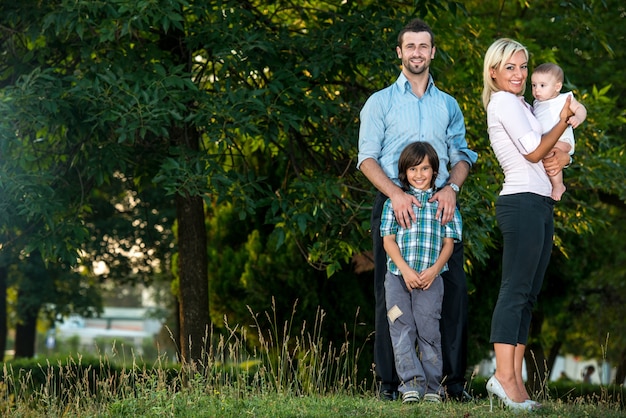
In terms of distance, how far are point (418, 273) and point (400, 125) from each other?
0.91 metres

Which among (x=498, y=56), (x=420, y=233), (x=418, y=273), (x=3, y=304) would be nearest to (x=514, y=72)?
(x=498, y=56)

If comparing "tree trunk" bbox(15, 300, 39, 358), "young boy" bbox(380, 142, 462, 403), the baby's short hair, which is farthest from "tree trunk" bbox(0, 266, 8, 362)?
the baby's short hair

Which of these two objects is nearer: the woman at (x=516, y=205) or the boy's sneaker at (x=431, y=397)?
the woman at (x=516, y=205)

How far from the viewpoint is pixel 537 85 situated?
5613 millimetres

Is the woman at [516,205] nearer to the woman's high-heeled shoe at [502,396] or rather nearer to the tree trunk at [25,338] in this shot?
the woman's high-heeled shoe at [502,396]

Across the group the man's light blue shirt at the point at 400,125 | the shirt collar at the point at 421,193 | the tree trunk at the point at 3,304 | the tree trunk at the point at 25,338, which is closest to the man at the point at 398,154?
the man's light blue shirt at the point at 400,125

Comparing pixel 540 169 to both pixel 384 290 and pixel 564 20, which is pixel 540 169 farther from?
pixel 564 20

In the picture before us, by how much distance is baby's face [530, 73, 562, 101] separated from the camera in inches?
219

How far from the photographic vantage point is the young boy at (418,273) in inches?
230

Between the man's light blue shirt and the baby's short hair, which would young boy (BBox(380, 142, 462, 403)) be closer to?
the man's light blue shirt

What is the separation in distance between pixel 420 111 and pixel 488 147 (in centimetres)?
367

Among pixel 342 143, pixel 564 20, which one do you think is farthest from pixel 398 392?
pixel 564 20

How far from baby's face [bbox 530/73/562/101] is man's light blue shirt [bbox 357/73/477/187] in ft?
2.25

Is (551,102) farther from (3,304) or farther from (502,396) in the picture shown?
(3,304)
